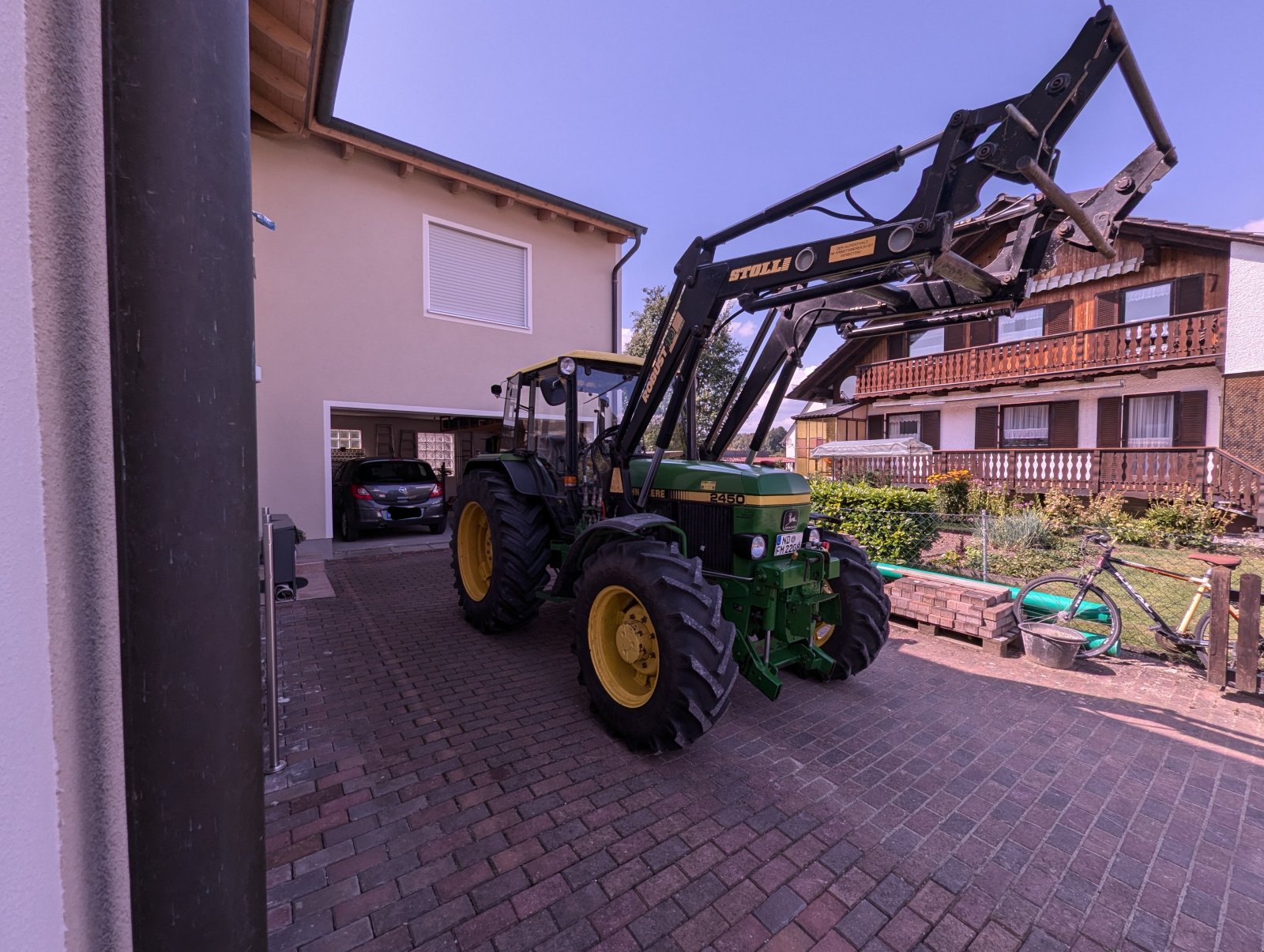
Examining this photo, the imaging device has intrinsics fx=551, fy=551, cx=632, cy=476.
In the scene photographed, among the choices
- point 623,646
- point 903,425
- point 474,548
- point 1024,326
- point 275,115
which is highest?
point 275,115

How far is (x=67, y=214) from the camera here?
88cm

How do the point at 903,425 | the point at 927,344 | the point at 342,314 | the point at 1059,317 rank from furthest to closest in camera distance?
1. the point at 903,425
2. the point at 927,344
3. the point at 1059,317
4. the point at 342,314

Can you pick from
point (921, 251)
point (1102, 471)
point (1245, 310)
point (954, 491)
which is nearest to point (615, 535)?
point (921, 251)

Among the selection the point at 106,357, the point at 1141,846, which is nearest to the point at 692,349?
the point at 106,357

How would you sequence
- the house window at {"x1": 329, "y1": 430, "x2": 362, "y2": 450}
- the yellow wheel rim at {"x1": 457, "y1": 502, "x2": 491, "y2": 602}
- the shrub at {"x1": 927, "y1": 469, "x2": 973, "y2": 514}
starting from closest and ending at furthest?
the yellow wheel rim at {"x1": 457, "y1": 502, "x2": 491, "y2": 602} → the shrub at {"x1": 927, "y1": 469, "x2": 973, "y2": 514} → the house window at {"x1": 329, "y1": 430, "x2": 362, "y2": 450}

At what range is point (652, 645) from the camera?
3.24 metres

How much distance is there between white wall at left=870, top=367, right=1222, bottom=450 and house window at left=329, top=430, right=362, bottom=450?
52.3 feet

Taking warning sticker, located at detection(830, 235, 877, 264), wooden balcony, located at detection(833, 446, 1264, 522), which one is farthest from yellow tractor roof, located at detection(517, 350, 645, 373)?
wooden balcony, located at detection(833, 446, 1264, 522)

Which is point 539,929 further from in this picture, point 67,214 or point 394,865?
point 67,214

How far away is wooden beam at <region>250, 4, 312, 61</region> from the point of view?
616 cm

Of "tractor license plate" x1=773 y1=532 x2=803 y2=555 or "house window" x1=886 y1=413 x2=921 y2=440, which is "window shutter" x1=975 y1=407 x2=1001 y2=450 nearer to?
"house window" x1=886 y1=413 x2=921 y2=440

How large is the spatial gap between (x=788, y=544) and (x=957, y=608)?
2.40 metres

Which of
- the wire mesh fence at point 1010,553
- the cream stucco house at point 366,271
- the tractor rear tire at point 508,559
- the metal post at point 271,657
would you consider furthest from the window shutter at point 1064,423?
the metal post at point 271,657

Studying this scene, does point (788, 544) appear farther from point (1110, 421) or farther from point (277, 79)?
point (1110, 421)
